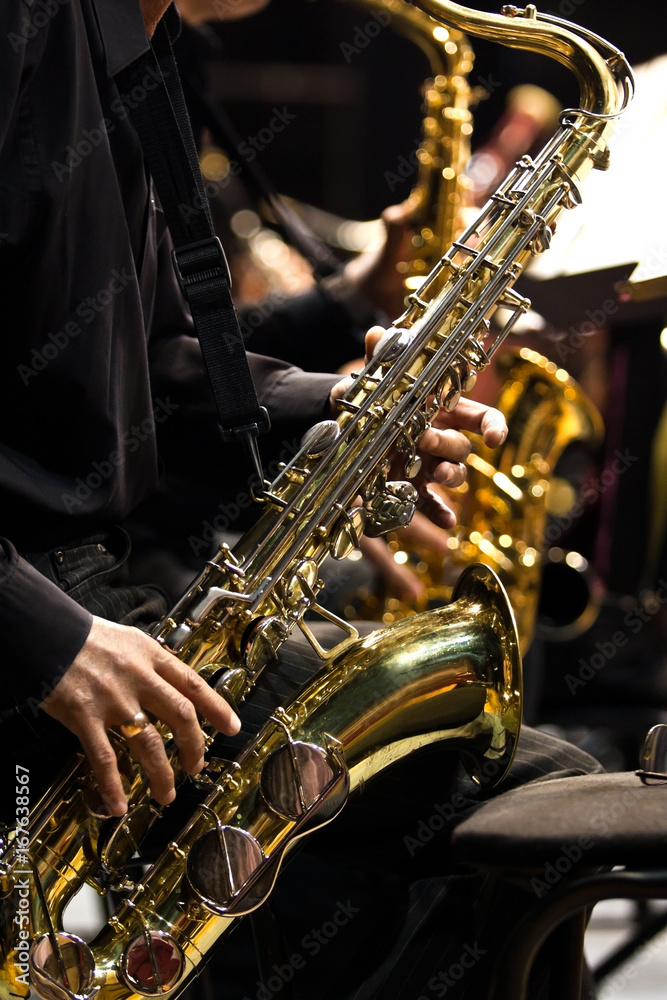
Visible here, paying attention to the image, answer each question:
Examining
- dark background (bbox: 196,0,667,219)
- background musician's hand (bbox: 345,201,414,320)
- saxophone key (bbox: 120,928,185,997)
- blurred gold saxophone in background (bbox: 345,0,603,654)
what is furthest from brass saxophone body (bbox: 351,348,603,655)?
dark background (bbox: 196,0,667,219)

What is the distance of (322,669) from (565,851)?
43 centimetres

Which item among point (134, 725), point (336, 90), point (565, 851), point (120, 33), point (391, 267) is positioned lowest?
point (134, 725)

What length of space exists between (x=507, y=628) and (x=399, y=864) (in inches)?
13.2

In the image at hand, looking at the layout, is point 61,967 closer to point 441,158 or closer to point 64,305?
point 64,305

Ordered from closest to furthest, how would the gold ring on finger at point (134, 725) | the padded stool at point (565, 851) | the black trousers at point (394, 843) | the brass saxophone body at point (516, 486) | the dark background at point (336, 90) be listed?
the padded stool at point (565, 851) → the gold ring on finger at point (134, 725) → the black trousers at point (394, 843) → the brass saxophone body at point (516, 486) → the dark background at point (336, 90)

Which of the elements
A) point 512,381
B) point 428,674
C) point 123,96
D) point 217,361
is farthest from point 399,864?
point 512,381

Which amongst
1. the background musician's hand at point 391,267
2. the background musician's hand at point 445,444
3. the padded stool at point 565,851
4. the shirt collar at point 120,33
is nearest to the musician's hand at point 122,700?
the padded stool at point 565,851

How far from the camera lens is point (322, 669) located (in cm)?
120

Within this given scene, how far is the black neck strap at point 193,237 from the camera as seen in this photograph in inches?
46.9

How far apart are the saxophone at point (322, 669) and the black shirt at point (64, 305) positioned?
0.19 metres

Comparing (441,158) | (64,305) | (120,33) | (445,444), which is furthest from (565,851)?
(441,158)

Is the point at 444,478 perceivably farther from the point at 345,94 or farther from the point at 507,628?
the point at 345,94

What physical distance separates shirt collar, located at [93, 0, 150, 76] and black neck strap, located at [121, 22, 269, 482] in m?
0.03

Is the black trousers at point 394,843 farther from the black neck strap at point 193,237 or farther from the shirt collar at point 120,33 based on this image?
the shirt collar at point 120,33
